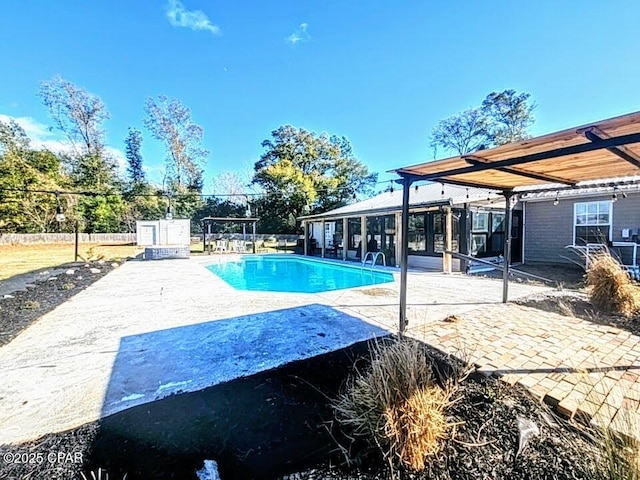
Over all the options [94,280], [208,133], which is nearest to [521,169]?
[94,280]

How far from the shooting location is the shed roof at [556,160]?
2515mm

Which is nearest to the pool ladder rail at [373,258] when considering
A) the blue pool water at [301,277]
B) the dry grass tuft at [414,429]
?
the blue pool water at [301,277]

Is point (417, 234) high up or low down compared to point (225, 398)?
up

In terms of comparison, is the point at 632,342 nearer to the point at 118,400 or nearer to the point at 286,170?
the point at 118,400

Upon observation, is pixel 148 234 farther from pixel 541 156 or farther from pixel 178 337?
pixel 541 156

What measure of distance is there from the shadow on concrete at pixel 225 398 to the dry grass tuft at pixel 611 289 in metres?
3.96

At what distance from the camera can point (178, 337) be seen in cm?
431

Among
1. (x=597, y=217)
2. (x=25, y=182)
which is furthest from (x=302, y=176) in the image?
(x=25, y=182)

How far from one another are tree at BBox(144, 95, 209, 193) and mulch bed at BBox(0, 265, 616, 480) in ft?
105

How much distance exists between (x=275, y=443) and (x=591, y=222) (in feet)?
43.0

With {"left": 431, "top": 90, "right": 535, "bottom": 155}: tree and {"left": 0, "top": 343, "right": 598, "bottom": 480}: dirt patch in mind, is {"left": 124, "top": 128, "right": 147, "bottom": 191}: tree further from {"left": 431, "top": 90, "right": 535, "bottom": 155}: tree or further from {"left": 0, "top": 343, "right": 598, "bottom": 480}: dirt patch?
{"left": 0, "top": 343, "right": 598, "bottom": 480}: dirt patch

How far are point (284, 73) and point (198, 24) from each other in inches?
195

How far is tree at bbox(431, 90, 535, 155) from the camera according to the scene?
83.3ft

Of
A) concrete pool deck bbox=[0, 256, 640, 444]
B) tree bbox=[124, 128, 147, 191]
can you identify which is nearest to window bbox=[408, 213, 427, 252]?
concrete pool deck bbox=[0, 256, 640, 444]
